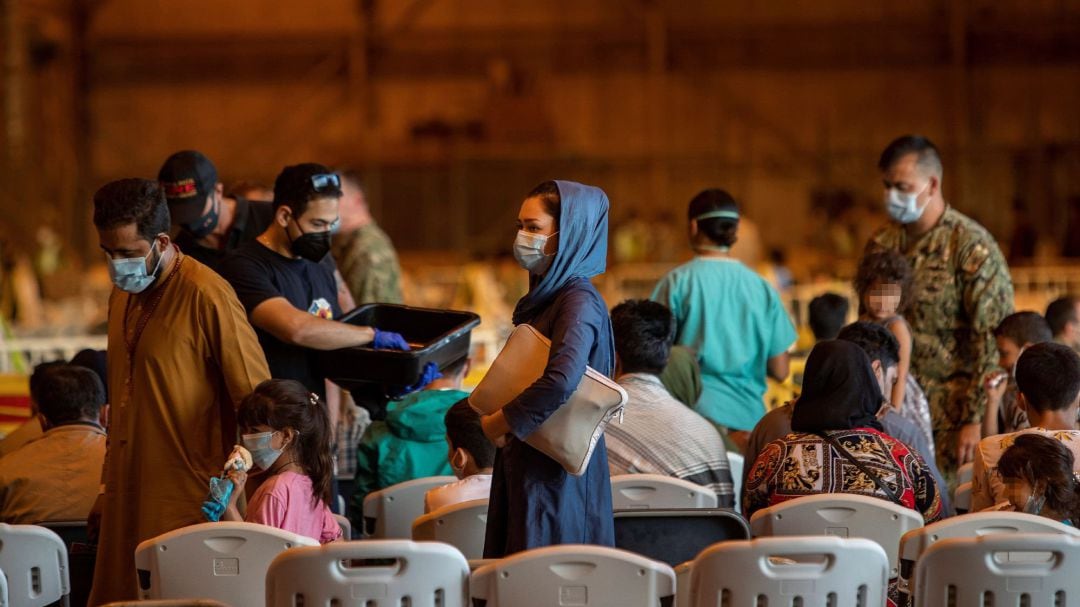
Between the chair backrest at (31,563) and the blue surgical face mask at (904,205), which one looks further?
the blue surgical face mask at (904,205)

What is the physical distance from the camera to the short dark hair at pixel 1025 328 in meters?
5.07

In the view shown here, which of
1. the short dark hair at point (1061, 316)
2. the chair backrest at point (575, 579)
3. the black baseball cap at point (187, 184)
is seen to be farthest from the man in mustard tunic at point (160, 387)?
the short dark hair at point (1061, 316)

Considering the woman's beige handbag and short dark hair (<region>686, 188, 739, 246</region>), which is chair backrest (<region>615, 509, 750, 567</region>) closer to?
the woman's beige handbag

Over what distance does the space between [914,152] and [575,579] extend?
2954 mm

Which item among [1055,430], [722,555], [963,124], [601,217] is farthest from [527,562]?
[963,124]

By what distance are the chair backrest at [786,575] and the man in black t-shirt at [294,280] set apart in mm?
1541

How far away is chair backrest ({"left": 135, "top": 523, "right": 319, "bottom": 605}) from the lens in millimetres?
3373

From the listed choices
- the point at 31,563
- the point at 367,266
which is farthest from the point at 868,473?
the point at 367,266

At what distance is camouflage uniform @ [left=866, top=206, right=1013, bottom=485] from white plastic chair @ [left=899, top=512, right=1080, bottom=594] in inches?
79.1

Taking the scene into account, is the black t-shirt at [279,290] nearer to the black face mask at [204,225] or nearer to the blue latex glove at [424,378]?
the blue latex glove at [424,378]

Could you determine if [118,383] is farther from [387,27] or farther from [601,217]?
[387,27]

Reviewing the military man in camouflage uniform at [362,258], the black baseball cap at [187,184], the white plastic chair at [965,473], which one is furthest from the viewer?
the military man in camouflage uniform at [362,258]

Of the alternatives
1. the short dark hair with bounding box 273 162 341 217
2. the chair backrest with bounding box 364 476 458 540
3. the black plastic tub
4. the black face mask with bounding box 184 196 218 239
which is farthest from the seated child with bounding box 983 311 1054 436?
the black face mask with bounding box 184 196 218 239

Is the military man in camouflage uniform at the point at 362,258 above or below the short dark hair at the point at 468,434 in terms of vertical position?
above
